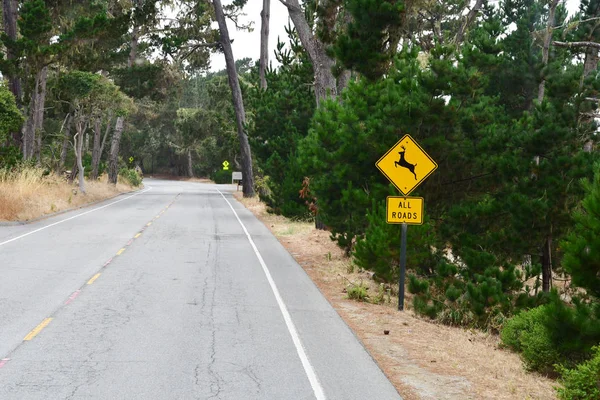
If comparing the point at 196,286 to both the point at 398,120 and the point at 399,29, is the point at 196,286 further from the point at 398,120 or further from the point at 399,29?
the point at 399,29

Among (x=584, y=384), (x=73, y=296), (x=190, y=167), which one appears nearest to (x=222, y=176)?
(x=190, y=167)

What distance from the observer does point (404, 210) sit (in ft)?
36.6

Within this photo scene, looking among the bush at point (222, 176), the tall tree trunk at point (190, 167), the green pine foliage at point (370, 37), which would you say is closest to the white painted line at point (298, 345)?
the green pine foliage at point (370, 37)

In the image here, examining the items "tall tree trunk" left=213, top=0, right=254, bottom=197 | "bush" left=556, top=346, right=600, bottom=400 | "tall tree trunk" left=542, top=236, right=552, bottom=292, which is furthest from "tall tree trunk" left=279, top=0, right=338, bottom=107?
"tall tree trunk" left=213, top=0, right=254, bottom=197

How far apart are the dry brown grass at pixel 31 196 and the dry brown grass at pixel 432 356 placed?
1538 cm

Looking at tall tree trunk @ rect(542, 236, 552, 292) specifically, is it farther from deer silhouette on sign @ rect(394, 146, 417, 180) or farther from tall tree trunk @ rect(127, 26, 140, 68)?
tall tree trunk @ rect(127, 26, 140, 68)

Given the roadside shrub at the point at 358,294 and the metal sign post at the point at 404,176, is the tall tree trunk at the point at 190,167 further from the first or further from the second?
the metal sign post at the point at 404,176

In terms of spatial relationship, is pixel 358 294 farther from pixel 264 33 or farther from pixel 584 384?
pixel 264 33

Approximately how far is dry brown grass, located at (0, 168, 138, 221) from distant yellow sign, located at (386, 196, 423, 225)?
1768cm

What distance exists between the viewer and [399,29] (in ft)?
48.9

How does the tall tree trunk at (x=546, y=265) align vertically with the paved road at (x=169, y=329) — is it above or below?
above

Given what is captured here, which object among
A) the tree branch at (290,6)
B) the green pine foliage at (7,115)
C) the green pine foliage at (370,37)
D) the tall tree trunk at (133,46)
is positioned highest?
the tall tree trunk at (133,46)

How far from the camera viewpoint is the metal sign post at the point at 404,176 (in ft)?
36.3

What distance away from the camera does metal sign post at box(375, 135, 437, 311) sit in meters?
11.1
